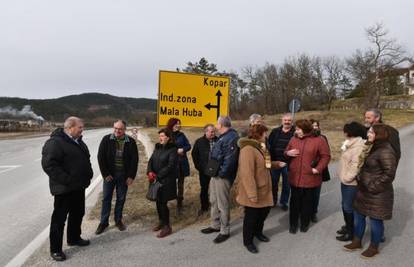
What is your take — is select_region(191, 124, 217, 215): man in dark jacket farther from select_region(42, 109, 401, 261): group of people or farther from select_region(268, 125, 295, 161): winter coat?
select_region(268, 125, 295, 161): winter coat

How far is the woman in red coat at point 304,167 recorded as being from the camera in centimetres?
498

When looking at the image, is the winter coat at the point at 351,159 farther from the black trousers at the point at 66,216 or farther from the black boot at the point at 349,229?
the black trousers at the point at 66,216

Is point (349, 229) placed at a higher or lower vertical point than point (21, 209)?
higher

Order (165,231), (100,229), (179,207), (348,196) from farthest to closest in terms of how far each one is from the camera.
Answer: (179,207) < (100,229) < (165,231) < (348,196)

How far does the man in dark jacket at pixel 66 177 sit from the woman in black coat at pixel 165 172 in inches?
37.5

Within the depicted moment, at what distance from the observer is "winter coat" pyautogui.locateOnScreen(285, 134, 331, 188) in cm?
498

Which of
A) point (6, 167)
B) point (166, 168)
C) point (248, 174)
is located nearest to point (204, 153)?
point (166, 168)

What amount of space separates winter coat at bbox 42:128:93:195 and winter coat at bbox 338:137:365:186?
3.48 metres

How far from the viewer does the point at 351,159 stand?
4555 mm

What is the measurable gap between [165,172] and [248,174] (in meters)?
1.30

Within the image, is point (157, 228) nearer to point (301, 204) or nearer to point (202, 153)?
point (202, 153)

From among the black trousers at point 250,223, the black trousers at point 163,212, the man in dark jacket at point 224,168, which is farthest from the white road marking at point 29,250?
the black trousers at point 250,223

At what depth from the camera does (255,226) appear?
4656 millimetres

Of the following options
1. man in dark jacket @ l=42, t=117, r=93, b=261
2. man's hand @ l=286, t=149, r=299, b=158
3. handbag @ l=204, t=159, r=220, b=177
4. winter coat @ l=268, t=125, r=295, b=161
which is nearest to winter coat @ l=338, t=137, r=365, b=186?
man's hand @ l=286, t=149, r=299, b=158
